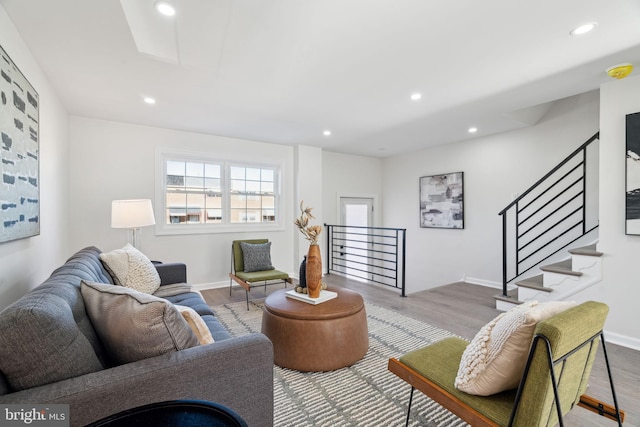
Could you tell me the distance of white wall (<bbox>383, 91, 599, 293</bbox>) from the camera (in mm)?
3994

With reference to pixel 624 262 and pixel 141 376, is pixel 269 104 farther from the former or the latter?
pixel 624 262

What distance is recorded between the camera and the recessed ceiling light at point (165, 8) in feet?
5.81

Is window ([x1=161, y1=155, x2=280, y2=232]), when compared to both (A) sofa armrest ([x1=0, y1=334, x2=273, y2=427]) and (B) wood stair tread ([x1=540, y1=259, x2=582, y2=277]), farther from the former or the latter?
(B) wood stair tread ([x1=540, y1=259, x2=582, y2=277])

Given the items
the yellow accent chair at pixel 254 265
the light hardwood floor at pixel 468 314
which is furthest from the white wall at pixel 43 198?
the yellow accent chair at pixel 254 265

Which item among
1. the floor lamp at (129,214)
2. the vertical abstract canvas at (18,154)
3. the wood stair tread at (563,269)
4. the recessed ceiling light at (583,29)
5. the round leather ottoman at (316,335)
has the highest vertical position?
the recessed ceiling light at (583,29)

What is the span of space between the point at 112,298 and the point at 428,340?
248cm

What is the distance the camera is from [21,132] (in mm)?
1887

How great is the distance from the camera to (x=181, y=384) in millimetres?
1028

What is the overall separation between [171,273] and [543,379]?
3130 mm

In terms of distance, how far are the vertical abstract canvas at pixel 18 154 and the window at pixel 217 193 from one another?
2.10m

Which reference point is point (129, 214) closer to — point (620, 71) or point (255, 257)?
point (255, 257)

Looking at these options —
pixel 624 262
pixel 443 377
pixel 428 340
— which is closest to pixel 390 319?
pixel 428 340

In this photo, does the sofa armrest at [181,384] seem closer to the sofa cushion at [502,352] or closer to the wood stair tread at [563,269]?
the sofa cushion at [502,352]

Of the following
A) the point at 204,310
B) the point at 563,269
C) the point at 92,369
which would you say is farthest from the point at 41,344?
the point at 563,269
